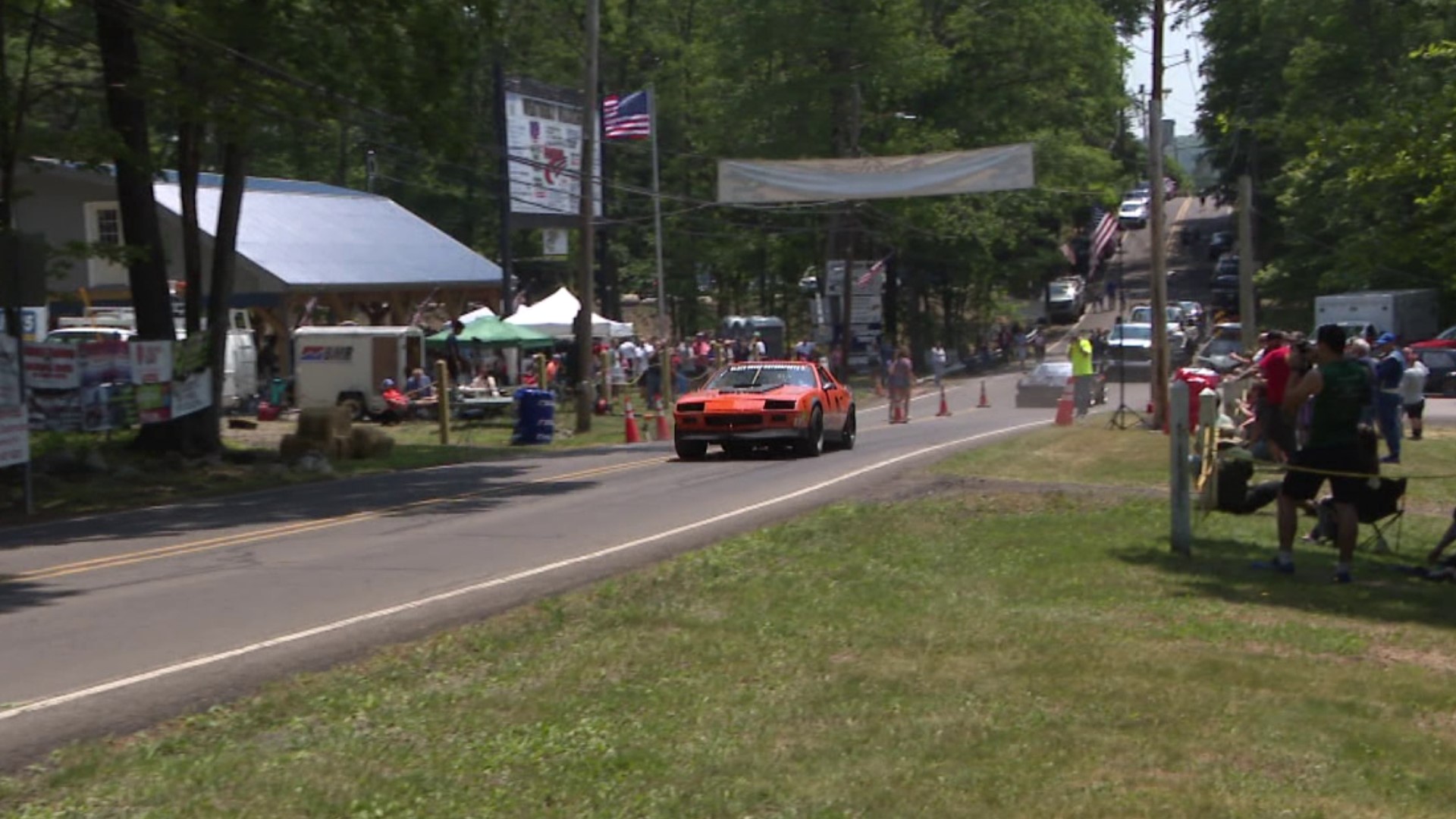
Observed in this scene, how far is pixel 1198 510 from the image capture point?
16.2 meters

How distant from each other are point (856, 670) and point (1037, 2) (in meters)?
55.3

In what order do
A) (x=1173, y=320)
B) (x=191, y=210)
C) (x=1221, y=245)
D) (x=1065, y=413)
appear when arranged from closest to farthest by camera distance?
(x=191, y=210)
(x=1065, y=413)
(x=1173, y=320)
(x=1221, y=245)

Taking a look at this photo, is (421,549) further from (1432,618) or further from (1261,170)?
(1261,170)

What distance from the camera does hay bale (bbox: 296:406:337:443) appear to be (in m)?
27.7

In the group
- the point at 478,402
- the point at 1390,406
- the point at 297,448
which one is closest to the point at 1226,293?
the point at 478,402

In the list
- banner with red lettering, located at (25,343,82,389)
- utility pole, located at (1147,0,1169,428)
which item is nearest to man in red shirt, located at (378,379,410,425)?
banner with red lettering, located at (25,343,82,389)

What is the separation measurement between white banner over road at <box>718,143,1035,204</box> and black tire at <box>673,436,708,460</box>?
11784mm

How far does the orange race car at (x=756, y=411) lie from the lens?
2530 centimetres

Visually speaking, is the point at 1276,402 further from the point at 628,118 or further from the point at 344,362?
the point at 628,118

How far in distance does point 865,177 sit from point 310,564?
2420 cm

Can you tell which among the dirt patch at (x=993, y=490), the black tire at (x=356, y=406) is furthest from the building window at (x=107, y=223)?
the dirt patch at (x=993, y=490)

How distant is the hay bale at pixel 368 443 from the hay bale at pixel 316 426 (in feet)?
1.92

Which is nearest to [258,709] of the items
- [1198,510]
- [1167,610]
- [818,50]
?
[1167,610]

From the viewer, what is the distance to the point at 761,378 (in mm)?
26547
